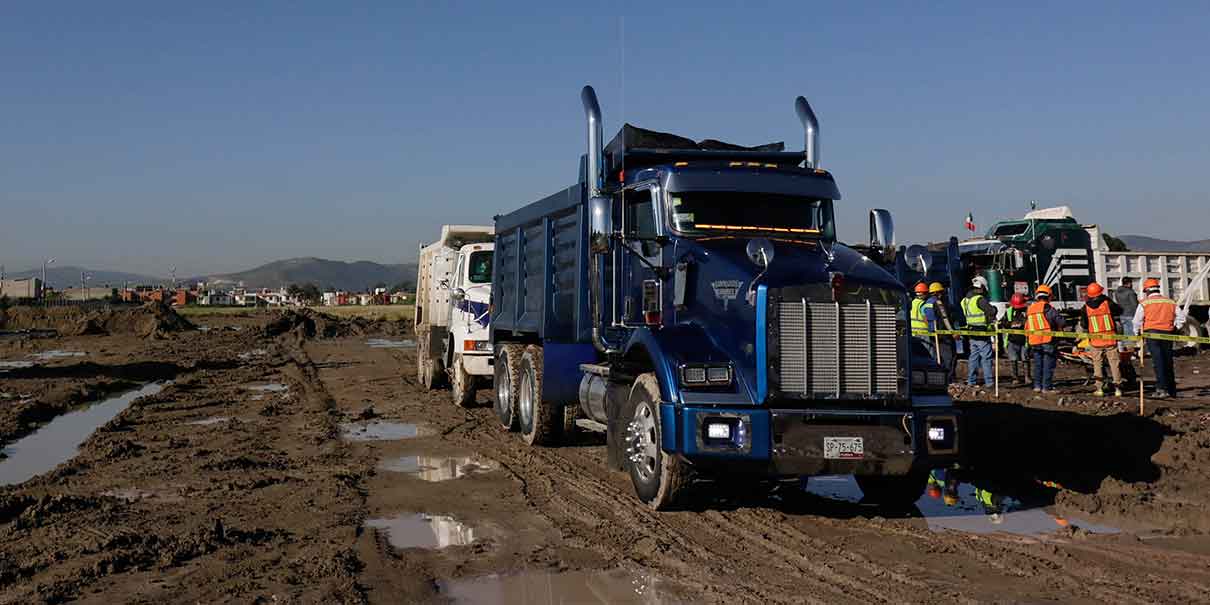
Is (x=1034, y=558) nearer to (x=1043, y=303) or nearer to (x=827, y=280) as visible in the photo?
(x=827, y=280)

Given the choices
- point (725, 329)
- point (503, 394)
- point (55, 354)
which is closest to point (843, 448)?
point (725, 329)

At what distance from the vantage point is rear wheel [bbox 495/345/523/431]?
43.2ft

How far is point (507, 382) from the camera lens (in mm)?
13539

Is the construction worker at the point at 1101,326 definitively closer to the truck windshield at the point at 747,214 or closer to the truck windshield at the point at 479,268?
the truck windshield at the point at 747,214

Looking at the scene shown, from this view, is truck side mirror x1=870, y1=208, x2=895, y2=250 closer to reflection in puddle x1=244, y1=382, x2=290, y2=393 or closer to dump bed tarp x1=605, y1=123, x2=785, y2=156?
dump bed tarp x1=605, y1=123, x2=785, y2=156

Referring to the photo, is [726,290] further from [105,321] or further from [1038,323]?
[105,321]

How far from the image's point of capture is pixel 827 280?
8133 mm

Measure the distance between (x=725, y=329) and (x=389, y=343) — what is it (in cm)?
3425

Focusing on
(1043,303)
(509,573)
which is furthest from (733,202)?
(1043,303)

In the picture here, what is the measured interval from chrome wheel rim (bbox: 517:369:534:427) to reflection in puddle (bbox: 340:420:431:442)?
171 centimetres

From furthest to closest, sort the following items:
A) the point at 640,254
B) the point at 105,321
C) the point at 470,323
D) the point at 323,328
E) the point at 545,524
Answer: the point at 323,328 < the point at 105,321 < the point at 470,323 < the point at 640,254 < the point at 545,524

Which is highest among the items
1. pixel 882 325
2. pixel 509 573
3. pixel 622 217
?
pixel 622 217

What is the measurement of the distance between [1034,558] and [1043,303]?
10.0 m

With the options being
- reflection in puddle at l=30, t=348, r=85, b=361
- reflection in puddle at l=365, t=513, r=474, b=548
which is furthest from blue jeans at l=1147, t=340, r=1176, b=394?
reflection in puddle at l=30, t=348, r=85, b=361
